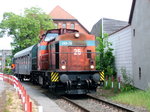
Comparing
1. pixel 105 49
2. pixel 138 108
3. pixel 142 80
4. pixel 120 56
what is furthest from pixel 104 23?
pixel 138 108

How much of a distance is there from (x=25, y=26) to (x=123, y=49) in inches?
1365

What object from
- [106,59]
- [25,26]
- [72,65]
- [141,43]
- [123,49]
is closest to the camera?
[72,65]

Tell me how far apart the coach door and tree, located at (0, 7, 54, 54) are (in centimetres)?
3960

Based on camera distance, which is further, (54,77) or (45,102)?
(54,77)

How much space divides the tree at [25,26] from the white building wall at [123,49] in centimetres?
3155

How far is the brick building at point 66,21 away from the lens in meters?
80.6

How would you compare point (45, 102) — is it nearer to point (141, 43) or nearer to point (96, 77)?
point (96, 77)

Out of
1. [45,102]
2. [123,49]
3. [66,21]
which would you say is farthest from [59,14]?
[45,102]

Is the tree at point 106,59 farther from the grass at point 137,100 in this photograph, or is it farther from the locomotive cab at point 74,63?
the grass at point 137,100

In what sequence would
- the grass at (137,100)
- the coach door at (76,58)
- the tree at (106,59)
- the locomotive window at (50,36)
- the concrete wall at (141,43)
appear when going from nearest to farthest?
the grass at (137,100) → the coach door at (76,58) → the concrete wall at (141,43) → the locomotive window at (50,36) → the tree at (106,59)

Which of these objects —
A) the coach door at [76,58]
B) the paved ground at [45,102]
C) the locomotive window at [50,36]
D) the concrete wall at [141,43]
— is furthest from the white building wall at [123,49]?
the paved ground at [45,102]

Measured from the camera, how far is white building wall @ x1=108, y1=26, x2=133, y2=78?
19.7 m

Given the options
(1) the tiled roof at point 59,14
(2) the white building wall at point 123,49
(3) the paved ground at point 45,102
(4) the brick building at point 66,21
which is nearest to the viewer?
(3) the paved ground at point 45,102

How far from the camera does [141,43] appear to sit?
16547 millimetres
